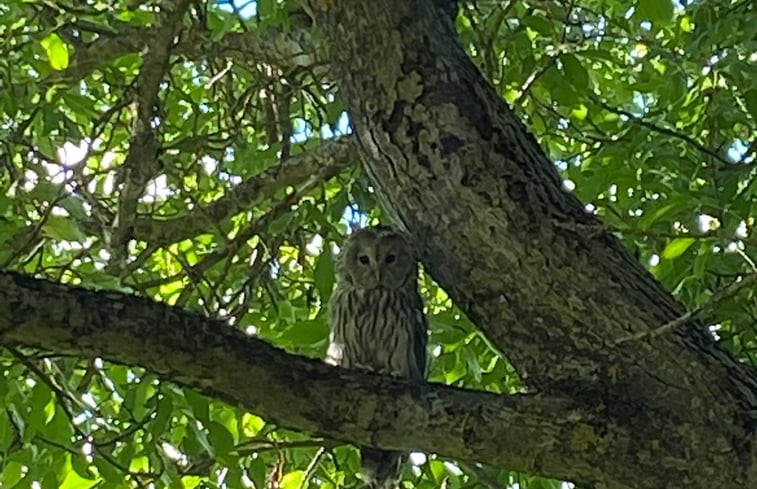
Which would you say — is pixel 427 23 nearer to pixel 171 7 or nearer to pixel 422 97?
pixel 422 97

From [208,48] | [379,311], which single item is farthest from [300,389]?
[208,48]

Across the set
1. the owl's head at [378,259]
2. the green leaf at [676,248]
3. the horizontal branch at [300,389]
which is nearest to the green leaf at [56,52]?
the owl's head at [378,259]

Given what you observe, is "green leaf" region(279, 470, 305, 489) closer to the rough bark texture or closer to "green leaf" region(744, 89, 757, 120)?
the rough bark texture

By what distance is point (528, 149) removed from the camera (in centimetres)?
220

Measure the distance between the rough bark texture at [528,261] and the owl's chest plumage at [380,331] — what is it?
1058 millimetres

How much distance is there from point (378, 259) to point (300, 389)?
1336 millimetres

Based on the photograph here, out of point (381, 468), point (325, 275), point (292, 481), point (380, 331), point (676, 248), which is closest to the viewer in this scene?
point (676, 248)

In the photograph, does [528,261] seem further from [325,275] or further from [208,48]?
[208,48]

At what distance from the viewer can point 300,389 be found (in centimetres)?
192

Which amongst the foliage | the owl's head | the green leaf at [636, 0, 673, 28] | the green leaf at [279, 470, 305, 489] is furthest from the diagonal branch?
the green leaf at [636, 0, 673, 28]

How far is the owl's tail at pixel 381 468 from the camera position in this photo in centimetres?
294

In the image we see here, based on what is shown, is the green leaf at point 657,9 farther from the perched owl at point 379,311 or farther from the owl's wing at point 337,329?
the owl's wing at point 337,329

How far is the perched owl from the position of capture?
3260 millimetres

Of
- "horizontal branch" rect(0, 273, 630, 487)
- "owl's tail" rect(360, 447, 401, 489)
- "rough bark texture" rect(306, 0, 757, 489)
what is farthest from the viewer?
"owl's tail" rect(360, 447, 401, 489)
